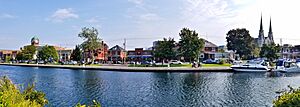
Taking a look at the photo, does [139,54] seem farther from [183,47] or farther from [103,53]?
[183,47]

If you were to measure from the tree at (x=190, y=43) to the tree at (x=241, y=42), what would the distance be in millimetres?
35151

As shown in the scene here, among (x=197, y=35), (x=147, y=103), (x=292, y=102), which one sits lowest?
(x=147, y=103)

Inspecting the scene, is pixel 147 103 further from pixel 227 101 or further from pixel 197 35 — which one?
pixel 197 35

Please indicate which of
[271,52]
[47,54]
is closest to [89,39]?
[47,54]

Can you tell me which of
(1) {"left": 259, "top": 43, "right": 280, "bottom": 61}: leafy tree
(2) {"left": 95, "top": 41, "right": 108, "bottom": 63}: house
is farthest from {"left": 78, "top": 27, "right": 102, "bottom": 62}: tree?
(1) {"left": 259, "top": 43, "right": 280, "bottom": 61}: leafy tree

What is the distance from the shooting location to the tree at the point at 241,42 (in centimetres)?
9519

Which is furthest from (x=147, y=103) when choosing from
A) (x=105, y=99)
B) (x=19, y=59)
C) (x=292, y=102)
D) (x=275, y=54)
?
(x=19, y=59)

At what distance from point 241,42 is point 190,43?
37.5 meters

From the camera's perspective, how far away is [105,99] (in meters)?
24.6

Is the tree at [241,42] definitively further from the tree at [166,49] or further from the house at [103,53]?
the house at [103,53]

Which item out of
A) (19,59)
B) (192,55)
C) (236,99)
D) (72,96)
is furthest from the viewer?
(19,59)

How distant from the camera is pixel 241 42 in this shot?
95188 millimetres

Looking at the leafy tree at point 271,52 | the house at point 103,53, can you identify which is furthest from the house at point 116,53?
the leafy tree at point 271,52

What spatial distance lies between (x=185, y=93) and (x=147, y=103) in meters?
5.99
